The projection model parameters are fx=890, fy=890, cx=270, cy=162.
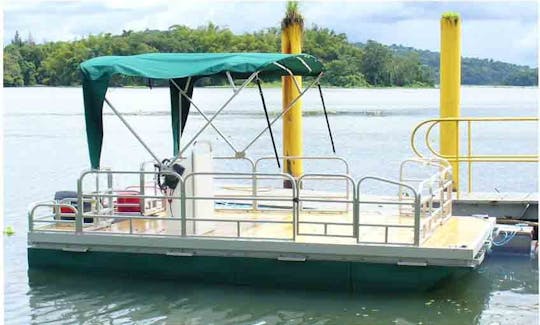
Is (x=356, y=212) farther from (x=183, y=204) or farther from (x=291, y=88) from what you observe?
Result: (x=291, y=88)

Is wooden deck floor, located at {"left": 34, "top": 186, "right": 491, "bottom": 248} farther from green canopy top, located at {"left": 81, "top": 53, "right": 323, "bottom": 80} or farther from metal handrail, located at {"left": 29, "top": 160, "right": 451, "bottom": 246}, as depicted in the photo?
green canopy top, located at {"left": 81, "top": 53, "right": 323, "bottom": 80}

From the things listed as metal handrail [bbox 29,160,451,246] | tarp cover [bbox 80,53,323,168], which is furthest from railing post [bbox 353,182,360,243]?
tarp cover [bbox 80,53,323,168]

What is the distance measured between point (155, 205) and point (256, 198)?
262 centimetres

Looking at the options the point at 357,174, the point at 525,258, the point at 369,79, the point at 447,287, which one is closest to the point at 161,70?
the point at 447,287

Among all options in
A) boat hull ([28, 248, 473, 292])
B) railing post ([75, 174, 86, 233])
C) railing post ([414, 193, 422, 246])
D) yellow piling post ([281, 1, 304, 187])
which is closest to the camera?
railing post ([414, 193, 422, 246])

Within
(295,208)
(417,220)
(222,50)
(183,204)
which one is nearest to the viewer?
(417,220)

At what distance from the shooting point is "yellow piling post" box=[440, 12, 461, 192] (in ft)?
42.2

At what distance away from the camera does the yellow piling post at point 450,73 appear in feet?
42.2

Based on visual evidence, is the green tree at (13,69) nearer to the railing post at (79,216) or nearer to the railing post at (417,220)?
the railing post at (79,216)

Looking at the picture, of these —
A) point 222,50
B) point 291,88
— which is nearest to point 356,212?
point 291,88

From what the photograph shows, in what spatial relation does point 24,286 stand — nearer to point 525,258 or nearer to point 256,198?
point 256,198

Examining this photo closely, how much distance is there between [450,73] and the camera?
1295cm

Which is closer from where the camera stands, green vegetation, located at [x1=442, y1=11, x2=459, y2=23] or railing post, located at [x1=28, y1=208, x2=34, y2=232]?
railing post, located at [x1=28, y1=208, x2=34, y2=232]

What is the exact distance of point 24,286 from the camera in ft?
33.6
